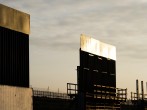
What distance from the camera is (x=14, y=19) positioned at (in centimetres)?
2828

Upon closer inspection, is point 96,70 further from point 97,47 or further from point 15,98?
point 15,98

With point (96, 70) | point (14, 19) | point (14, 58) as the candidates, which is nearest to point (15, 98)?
point (14, 58)

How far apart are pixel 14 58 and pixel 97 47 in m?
10.7

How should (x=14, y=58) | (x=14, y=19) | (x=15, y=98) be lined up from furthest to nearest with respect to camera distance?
(x=14, y=58)
(x=14, y=19)
(x=15, y=98)

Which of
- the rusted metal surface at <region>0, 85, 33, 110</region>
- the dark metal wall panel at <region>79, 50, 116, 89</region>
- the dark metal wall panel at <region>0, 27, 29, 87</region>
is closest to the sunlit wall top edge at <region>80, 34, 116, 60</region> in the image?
the dark metal wall panel at <region>79, 50, 116, 89</region>

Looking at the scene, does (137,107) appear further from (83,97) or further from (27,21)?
(27,21)

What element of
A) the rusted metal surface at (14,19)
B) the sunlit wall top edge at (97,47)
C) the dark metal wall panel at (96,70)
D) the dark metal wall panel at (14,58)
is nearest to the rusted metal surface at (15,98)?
the dark metal wall panel at (14,58)

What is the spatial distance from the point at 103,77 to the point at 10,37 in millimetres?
13301

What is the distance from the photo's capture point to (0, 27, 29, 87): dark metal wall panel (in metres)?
27.6

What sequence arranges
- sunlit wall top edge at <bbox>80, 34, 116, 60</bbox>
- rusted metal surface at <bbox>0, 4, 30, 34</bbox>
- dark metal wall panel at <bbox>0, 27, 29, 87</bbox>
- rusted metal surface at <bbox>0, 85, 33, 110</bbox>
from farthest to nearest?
Result: sunlit wall top edge at <bbox>80, 34, 116, 60</bbox>
dark metal wall panel at <bbox>0, 27, 29, 87</bbox>
rusted metal surface at <bbox>0, 4, 30, 34</bbox>
rusted metal surface at <bbox>0, 85, 33, 110</bbox>

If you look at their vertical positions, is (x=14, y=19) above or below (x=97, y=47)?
above

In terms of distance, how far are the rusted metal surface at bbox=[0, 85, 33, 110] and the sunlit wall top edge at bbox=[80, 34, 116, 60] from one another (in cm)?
667

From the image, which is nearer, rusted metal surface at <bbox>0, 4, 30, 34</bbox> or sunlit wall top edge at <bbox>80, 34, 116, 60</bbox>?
rusted metal surface at <bbox>0, 4, 30, 34</bbox>

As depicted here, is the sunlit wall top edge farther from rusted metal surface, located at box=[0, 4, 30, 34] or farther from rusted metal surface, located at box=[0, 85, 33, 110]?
rusted metal surface, located at box=[0, 85, 33, 110]
